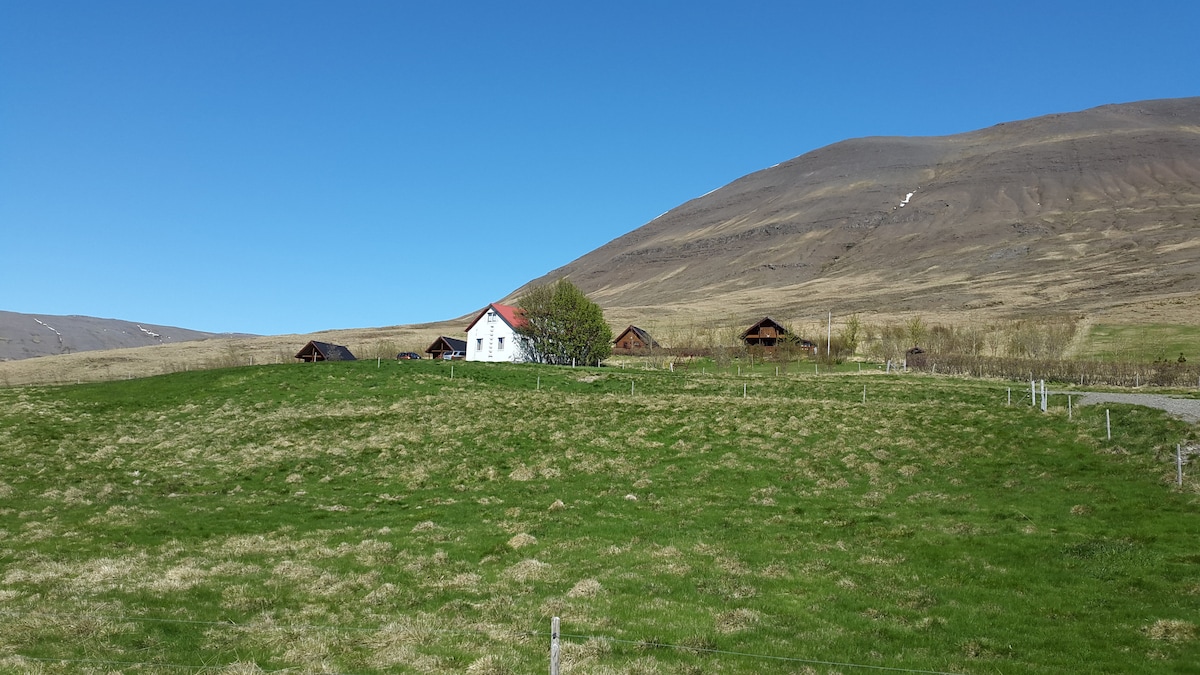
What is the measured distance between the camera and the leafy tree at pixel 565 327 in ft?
285

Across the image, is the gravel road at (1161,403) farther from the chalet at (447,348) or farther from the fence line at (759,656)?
the chalet at (447,348)

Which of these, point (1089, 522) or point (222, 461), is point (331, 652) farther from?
point (222, 461)

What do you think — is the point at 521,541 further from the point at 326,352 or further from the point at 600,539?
the point at 326,352

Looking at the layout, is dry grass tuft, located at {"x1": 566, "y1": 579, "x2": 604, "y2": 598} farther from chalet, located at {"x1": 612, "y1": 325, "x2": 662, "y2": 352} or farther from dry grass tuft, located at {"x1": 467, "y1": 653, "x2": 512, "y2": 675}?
chalet, located at {"x1": 612, "y1": 325, "x2": 662, "y2": 352}

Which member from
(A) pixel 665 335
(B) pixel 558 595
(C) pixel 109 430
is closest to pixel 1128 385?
(B) pixel 558 595

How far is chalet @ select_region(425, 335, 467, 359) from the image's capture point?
10879cm

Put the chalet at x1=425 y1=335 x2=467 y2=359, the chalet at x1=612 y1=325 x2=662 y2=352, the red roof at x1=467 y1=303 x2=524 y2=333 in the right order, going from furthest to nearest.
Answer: the chalet at x1=612 y1=325 x2=662 y2=352 < the chalet at x1=425 y1=335 x2=467 y2=359 < the red roof at x1=467 y1=303 x2=524 y2=333


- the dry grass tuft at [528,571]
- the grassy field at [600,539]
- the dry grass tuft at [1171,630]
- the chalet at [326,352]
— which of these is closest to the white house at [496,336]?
the chalet at [326,352]

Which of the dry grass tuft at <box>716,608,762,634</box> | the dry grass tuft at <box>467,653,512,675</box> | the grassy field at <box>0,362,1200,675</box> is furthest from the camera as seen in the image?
the dry grass tuft at <box>716,608,762,634</box>

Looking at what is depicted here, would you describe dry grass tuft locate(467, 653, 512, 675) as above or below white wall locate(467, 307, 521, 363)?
A: below

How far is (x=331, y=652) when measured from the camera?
1273 centimetres

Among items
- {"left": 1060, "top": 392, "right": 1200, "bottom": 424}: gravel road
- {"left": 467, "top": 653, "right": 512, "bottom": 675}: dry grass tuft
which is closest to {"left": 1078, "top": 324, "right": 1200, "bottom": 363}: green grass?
{"left": 1060, "top": 392, "right": 1200, "bottom": 424}: gravel road

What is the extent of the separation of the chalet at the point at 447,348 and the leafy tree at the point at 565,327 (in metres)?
22.6

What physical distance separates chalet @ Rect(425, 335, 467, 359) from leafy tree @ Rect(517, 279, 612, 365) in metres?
22.6
